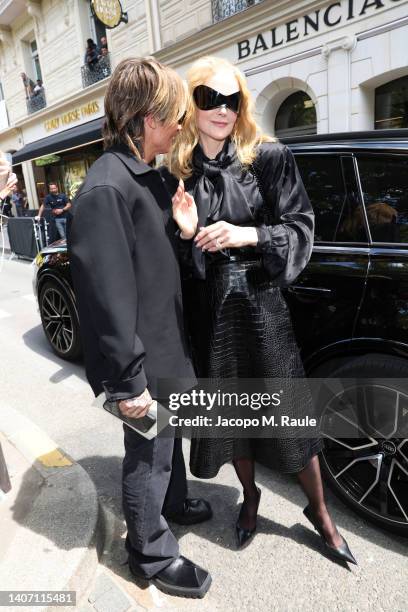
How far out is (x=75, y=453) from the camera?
279cm

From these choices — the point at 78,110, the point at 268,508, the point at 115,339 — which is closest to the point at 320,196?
the point at 115,339

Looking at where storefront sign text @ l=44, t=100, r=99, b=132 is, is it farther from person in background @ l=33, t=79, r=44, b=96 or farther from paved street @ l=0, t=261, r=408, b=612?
paved street @ l=0, t=261, r=408, b=612

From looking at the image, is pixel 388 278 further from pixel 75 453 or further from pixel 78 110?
pixel 78 110

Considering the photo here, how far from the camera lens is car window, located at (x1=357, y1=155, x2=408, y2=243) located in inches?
74.0

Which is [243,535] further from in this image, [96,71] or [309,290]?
[96,71]

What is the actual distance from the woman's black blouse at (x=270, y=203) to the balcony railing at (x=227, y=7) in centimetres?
960

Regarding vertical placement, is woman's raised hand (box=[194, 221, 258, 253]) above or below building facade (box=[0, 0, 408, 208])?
below

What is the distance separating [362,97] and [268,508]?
326 inches

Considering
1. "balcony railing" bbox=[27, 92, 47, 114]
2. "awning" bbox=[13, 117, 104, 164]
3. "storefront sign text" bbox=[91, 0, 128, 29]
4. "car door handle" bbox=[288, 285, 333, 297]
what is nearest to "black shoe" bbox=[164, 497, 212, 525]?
"car door handle" bbox=[288, 285, 333, 297]

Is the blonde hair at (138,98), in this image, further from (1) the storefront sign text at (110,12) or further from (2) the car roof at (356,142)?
(1) the storefront sign text at (110,12)

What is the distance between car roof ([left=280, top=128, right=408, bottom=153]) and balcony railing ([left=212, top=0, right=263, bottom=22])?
900 cm

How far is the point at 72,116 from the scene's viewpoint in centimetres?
1662

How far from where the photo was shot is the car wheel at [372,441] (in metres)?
1.85

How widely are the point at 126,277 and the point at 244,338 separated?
1.86ft
